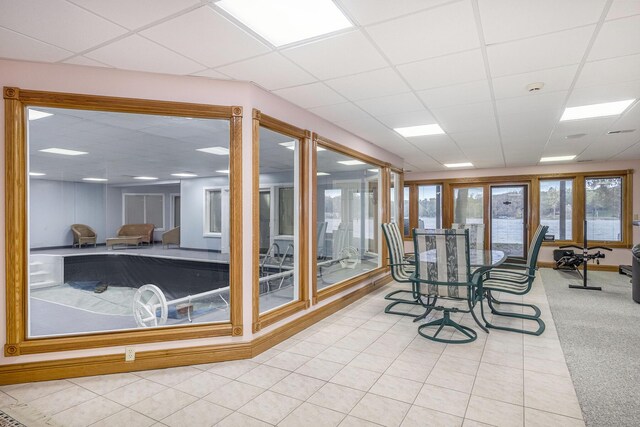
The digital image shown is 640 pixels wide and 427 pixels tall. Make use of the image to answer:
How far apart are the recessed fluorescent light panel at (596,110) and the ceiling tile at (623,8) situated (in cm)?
214

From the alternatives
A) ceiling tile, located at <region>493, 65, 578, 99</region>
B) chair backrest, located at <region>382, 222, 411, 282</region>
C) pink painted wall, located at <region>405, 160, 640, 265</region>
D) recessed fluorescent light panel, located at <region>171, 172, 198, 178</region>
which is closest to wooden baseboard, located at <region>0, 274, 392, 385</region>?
chair backrest, located at <region>382, 222, 411, 282</region>

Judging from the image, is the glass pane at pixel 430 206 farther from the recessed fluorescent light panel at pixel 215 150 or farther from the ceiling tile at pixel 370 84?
the ceiling tile at pixel 370 84

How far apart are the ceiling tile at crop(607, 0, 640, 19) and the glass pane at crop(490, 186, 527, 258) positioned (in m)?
7.43

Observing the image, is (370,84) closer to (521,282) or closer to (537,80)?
(537,80)

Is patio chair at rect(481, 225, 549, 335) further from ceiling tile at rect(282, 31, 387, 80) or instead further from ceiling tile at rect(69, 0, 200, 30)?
ceiling tile at rect(69, 0, 200, 30)

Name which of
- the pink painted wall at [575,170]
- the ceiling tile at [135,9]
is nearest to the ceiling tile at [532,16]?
the ceiling tile at [135,9]

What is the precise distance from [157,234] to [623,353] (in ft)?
25.7

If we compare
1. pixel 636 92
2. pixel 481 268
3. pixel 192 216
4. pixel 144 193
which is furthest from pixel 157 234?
pixel 636 92

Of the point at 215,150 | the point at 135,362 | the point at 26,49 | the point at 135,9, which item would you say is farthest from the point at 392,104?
the point at 215,150

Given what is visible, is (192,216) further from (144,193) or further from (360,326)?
(360,326)

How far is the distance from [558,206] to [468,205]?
201 cm

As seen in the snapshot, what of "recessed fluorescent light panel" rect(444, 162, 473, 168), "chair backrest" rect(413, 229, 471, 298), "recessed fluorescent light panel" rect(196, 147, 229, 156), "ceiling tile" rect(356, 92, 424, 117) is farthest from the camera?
"recessed fluorescent light panel" rect(444, 162, 473, 168)

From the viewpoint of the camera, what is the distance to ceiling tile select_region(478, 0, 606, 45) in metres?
1.91

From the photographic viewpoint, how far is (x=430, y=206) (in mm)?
9688
